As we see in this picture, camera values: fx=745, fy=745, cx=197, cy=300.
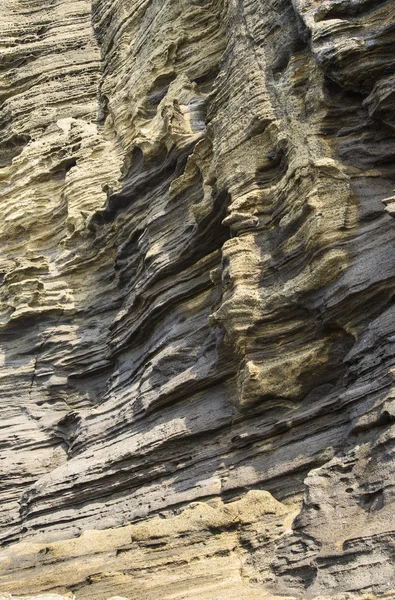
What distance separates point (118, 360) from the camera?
19625 millimetres

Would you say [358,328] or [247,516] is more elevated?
[358,328]

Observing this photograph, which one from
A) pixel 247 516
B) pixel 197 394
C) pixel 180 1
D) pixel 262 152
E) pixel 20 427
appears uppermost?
pixel 180 1

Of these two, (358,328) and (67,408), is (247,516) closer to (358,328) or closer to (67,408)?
(358,328)

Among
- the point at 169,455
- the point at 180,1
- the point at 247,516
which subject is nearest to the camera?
the point at 247,516

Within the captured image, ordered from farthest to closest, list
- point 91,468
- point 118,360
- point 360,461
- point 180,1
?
1. point 180,1
2. point 118,360
3. point 91,468
4. point 360,461

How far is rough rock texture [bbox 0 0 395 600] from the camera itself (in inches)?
441

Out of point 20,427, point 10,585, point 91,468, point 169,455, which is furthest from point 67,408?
point 10,585

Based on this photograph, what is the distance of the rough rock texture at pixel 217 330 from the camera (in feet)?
36.8

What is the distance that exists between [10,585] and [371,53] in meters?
11.7

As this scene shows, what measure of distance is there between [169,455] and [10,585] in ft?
12.6

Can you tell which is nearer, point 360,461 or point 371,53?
point 360,461

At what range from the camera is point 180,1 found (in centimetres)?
2302

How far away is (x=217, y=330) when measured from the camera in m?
15.1

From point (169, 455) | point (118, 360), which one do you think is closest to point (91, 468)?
point (169, 455)
